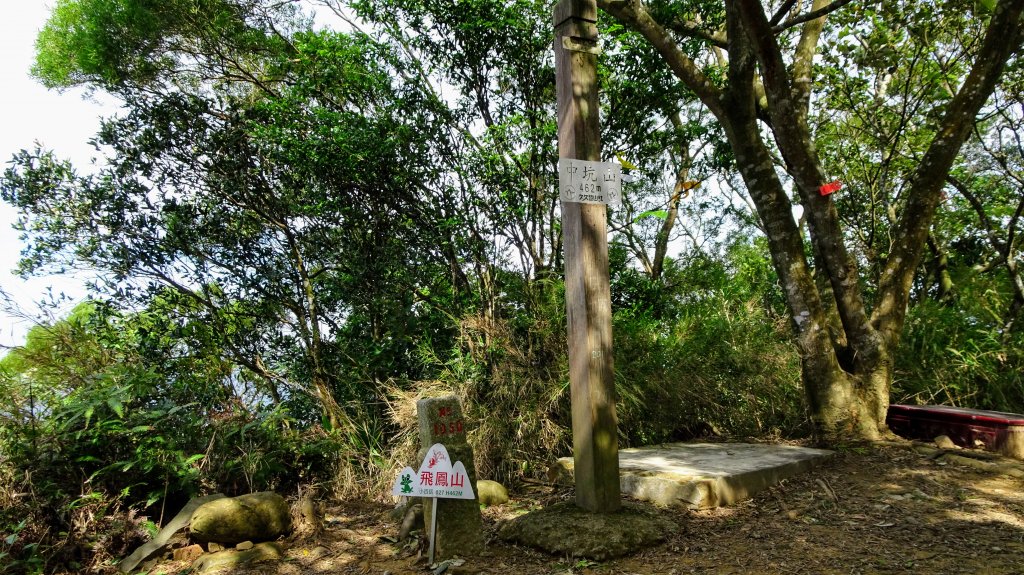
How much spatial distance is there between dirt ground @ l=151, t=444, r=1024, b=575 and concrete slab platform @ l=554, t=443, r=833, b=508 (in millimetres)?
91

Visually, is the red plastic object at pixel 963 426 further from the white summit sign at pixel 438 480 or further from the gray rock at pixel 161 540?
the gray rock at pixel 161 540

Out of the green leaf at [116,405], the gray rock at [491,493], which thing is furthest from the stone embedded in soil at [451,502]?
the green leaf at [116,405]

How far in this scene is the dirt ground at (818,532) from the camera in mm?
3160

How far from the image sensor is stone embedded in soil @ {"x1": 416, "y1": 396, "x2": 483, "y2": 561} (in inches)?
137

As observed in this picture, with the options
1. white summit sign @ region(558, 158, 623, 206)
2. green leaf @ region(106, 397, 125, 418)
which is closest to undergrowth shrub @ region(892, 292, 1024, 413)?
white summit sign @ region(558, 158, 623, 206)

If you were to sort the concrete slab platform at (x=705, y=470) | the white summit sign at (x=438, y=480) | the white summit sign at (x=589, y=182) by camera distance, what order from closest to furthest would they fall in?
1. the white summit sign at (x=438, y=480)
2. the white summit sign at (x=589, y=182)
3. the concrete slab platform at (x=705, y=470)

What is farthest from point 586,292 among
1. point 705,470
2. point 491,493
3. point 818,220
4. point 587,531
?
point 818,220

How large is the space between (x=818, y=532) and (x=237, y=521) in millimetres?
3493

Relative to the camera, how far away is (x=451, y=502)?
353cm

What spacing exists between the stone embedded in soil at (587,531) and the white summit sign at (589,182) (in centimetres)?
177

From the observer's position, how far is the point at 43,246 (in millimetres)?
6793

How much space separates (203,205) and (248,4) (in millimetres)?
4310

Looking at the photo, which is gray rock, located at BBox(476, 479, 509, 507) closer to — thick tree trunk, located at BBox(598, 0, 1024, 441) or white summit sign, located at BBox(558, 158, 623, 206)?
white summit sign, located at BBox(558, 158, 623, 206)

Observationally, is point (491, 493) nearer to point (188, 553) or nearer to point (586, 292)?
point (586, 292)
